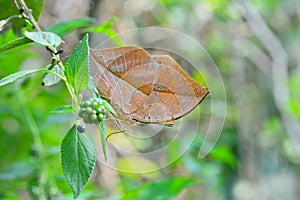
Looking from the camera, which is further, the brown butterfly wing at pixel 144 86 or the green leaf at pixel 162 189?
the green leaf at pixel 162 189

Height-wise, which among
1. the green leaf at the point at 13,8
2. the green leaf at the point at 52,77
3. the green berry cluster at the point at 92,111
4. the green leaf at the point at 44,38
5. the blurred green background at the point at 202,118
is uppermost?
the green leaf at the point at 13,8

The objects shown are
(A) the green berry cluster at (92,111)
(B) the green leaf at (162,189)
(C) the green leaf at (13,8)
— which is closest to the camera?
(A) the green berry cluster at (92,111)

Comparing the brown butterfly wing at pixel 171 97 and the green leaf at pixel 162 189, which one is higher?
the brown butterfly wing at pixel 171 97

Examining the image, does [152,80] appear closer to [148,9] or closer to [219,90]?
[148,9]

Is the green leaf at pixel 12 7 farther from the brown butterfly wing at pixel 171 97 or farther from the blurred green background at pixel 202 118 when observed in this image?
the brown butterfly wing at pixel 171 97

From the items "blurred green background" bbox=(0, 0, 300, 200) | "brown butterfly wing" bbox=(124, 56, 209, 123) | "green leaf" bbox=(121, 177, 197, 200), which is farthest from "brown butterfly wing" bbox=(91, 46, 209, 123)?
"green leaf" bbox=(121, 177, 197, 200)

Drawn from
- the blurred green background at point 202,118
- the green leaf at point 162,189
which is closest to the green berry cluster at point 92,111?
the blurred green background at point 202,118

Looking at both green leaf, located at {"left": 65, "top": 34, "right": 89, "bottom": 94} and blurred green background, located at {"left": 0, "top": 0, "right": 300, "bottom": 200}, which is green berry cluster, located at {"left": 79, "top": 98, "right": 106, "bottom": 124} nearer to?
green leaf, located at {"left": 65, "top": 34, "right": 89, "bottom": 94}
